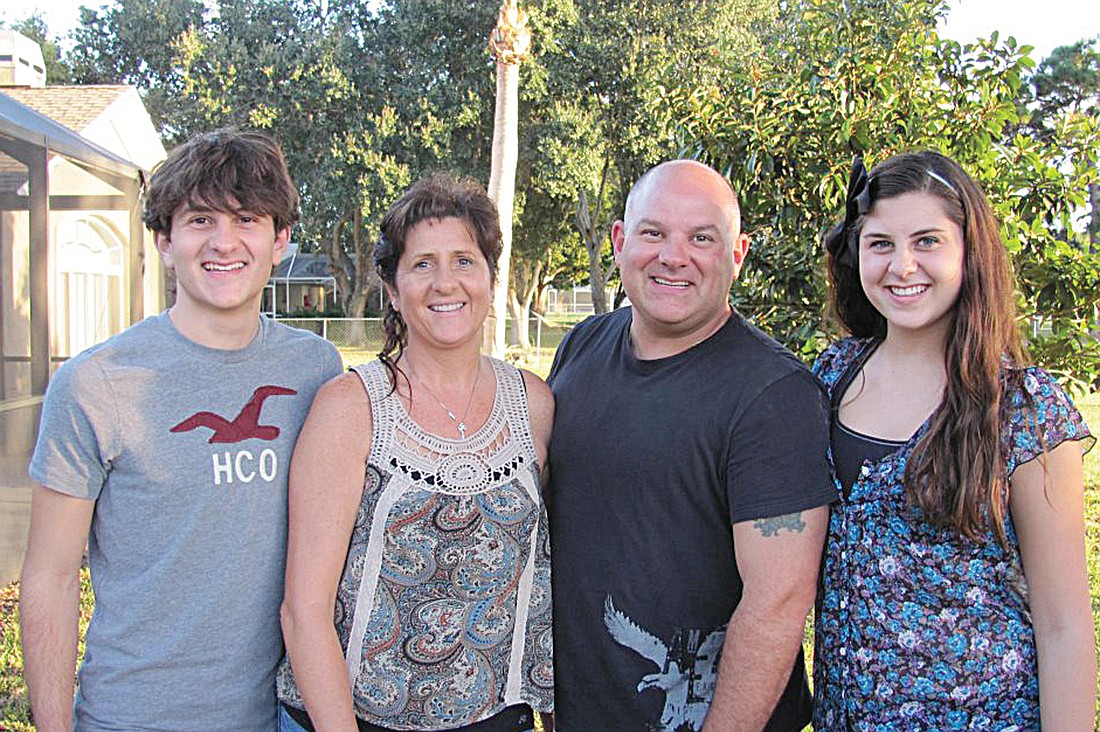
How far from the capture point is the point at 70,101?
11.2m

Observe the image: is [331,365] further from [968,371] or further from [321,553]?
[968,371]

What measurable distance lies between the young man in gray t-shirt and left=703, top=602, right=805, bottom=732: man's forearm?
1065mm

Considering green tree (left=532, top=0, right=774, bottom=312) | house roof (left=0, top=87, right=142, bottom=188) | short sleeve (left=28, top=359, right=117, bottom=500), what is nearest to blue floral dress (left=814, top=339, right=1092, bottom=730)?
short sleeve (left=28, top=359, right=117, bottom=500)

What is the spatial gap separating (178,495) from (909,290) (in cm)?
172

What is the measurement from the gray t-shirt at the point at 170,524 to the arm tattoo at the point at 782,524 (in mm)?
1125

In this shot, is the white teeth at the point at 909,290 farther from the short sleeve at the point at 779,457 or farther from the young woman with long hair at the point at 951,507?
the short sleeve at the point at 779,457

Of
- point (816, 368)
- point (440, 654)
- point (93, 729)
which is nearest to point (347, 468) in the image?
point (440, 654)

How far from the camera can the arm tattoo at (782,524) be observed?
217cm

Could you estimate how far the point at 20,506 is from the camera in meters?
6.80

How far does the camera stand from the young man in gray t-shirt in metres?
2.11

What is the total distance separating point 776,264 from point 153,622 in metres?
2.73

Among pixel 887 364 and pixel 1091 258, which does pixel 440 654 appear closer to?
pixel 887 364

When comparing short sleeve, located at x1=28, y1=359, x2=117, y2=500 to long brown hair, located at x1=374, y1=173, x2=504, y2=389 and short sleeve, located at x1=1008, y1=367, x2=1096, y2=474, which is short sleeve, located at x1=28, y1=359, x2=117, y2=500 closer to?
long brown hair, located at x1=374, y1=173, x2=504, y2=389

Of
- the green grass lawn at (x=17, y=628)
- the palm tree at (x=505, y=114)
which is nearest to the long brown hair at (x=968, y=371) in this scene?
the green grass lawn at (x=17, y=628)
